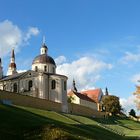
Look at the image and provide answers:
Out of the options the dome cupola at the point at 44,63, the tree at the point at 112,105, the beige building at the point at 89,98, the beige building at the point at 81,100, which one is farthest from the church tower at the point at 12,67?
the tree at the point at 112,105

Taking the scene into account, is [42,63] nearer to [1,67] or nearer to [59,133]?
[1,67]

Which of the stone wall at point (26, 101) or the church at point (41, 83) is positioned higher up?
the church at point (41, 83)

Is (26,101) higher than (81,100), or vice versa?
(81,100)

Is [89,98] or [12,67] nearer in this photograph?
[12,67]

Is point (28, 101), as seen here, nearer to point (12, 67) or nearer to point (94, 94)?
point (12, 67)

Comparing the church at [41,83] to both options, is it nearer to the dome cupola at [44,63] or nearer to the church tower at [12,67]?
the dome cupola at [44,63]

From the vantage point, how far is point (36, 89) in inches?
3413

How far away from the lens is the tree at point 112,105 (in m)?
110

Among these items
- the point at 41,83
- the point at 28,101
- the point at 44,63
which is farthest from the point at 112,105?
the point at 28,101

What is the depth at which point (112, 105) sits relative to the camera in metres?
111

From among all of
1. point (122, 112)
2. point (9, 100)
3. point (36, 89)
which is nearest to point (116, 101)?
point (122, 112)

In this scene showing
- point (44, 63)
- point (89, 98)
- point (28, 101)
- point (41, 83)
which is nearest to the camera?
point (28, 101)

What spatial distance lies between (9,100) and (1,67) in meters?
42.7

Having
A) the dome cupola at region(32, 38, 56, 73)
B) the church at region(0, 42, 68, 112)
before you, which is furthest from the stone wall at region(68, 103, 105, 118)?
the dome cupola at region(32, 38, 56, 73)
